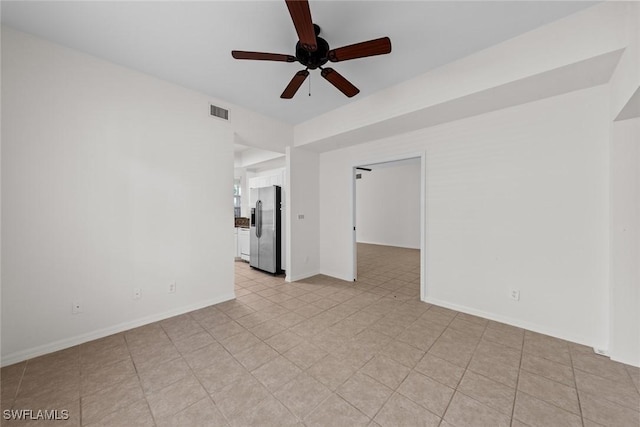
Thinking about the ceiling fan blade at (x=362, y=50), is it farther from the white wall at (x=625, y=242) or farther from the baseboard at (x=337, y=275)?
the baseboard at (x=337, y=275)

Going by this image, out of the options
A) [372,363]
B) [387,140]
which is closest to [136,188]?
[372,363]

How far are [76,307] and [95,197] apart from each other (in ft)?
3.70

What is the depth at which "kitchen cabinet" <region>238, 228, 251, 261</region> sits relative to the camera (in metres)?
6.07

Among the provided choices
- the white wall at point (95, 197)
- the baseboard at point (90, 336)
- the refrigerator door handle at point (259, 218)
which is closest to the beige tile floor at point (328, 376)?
the baseboard at point (90, 336)

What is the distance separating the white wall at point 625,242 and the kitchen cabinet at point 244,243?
5.93 meters

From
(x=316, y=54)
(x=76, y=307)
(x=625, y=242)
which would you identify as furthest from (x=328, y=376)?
(x=625, y=242)

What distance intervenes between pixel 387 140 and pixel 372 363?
3224 mm

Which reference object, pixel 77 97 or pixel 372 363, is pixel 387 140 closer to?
pixel 372 363

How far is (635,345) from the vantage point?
2021mm

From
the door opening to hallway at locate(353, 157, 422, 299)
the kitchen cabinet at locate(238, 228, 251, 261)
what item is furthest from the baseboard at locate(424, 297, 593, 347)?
the kitchen cabinet at locate(238, 228, 251, 261)

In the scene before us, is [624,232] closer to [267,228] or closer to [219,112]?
[219,112]

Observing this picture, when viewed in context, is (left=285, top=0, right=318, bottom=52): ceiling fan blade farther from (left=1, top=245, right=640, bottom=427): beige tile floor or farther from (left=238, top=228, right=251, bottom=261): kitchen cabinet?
(left=238, top=228, right=251, bottom=261): kitchen cabinet

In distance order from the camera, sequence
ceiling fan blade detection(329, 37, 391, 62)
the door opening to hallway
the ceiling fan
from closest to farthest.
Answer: the ceiling fan, ceiling fan blade detection(329, 37, 391, 62), the door opening to hallway

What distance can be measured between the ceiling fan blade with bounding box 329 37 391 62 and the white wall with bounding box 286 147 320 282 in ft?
8.64
